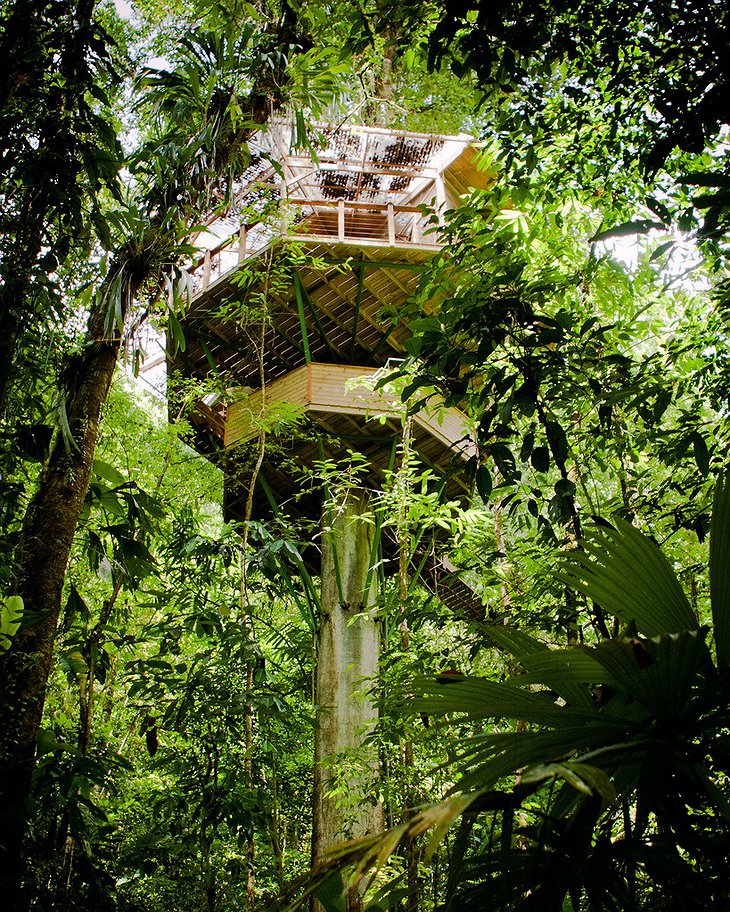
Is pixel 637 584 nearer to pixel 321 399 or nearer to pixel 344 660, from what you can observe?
pixel 344 660

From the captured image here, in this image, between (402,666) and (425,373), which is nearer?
(425,373)

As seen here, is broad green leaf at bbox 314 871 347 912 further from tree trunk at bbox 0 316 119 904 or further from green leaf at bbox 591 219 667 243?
green leaf at bbox 591 219 667 243

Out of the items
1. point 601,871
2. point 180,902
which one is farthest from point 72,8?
point 180,902

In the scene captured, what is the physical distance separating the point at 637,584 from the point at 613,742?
0.30 meters

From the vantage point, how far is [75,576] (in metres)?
7.02

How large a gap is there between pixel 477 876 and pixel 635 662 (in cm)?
56

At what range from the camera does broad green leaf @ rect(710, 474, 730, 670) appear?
1193mm

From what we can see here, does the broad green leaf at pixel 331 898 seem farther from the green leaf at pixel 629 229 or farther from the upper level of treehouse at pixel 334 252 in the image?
the upper level of treehouse at pixel 334 252

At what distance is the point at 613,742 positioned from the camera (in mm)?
1220

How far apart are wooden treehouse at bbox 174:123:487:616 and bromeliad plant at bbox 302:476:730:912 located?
5.83 m

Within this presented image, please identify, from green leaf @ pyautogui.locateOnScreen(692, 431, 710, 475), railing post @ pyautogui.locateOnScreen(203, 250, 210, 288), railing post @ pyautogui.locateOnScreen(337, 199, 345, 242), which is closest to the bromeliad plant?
green leaf @ pyautogui.locateOnScreen(692, 431, 710, 475)

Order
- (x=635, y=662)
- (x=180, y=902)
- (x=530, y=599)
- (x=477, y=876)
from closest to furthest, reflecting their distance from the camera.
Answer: (x=635, y=662) < (x=477, y=876) < (x=530, y=599) < (x=180, y=902)

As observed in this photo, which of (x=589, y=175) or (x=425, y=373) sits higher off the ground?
(x=589, y=175)

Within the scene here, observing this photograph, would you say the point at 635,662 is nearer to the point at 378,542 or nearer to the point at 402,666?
the point at 402,666
